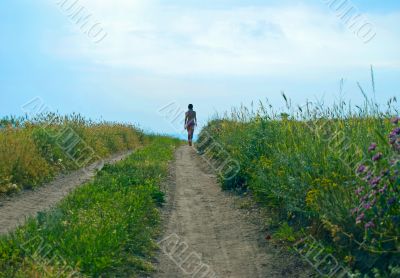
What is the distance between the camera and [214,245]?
26.2 feet

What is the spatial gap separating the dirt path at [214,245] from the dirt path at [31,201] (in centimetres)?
221

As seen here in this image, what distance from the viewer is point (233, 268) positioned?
6.98 m

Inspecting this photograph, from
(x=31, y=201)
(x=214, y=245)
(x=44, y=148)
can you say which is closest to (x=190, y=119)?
(x=44, y=148)

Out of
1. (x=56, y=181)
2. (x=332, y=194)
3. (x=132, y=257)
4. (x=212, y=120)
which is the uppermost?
(x=212, y=120)

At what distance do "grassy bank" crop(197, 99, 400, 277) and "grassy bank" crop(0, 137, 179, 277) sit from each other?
206 centimetres

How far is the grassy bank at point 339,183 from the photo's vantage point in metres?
5.38

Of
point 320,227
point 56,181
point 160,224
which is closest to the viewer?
point 320,227

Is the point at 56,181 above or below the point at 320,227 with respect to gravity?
below

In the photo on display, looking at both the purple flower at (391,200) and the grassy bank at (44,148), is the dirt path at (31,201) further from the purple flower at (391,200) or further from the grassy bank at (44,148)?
the purple flower at (391,200)

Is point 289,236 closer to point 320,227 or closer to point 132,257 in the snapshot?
point 320,227

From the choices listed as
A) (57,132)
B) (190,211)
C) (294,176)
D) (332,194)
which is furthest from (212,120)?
(332,194)

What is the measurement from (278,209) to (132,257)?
10.2 ft

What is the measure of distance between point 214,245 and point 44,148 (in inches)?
356

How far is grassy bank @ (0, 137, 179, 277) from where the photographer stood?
5.80m
